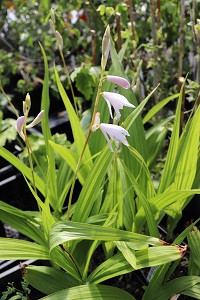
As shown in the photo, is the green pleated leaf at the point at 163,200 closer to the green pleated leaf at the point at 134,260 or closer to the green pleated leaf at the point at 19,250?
the green pleated leaf at the point at 134,260

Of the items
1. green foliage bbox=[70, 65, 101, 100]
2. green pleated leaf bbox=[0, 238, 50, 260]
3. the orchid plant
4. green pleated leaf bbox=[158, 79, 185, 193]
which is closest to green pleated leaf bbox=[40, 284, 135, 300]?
the orchid plant

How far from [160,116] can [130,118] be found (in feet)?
2.49

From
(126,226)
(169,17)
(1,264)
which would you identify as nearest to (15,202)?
(1,264)

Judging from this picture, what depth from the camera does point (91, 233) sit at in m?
0.86

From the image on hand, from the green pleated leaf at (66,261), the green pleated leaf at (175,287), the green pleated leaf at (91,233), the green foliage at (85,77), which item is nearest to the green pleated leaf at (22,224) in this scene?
the green pleated leaf at (66,261)

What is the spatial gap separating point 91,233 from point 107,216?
8.2 inches

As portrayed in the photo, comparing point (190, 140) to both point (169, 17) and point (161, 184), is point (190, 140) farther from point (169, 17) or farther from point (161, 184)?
point (169, 17)

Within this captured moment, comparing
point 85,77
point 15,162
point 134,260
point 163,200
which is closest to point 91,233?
point 134,260

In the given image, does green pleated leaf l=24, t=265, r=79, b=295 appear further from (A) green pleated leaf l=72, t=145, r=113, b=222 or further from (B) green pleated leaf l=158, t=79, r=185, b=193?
(B) green pleated leaf l=158, t=79, r=185, b=193

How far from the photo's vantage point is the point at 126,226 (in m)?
1.12

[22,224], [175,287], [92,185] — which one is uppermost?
[92,185]

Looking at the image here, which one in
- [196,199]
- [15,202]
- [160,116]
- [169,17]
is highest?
[169,17]

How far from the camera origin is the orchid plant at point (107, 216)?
34.3 inches

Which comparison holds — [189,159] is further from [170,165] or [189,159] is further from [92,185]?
[92,185]
